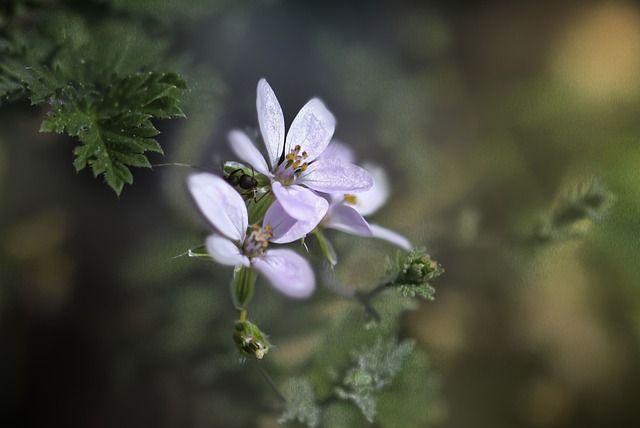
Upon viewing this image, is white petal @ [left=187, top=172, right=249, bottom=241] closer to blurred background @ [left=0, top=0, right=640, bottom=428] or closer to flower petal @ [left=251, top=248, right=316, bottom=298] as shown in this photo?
flower petal @ [left=251, top=248, right=316, bottom=298]

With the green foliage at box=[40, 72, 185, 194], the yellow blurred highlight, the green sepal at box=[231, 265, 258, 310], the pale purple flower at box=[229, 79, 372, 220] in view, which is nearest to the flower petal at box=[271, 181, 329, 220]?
the pale purple flower at box=[229, 79, 372, 220]

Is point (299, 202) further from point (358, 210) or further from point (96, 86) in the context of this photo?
point (96, 86)

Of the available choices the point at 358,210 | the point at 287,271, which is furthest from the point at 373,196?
the point at 287,271

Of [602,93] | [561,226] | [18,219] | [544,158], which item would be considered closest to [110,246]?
[18,219]

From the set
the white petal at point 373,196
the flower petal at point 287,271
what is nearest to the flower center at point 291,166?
the flower petal at point 287,271

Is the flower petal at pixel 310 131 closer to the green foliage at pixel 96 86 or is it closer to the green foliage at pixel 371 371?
the green foliage at pixel 96 86

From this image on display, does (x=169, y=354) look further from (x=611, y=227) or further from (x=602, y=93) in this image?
(x=602, y=93)
